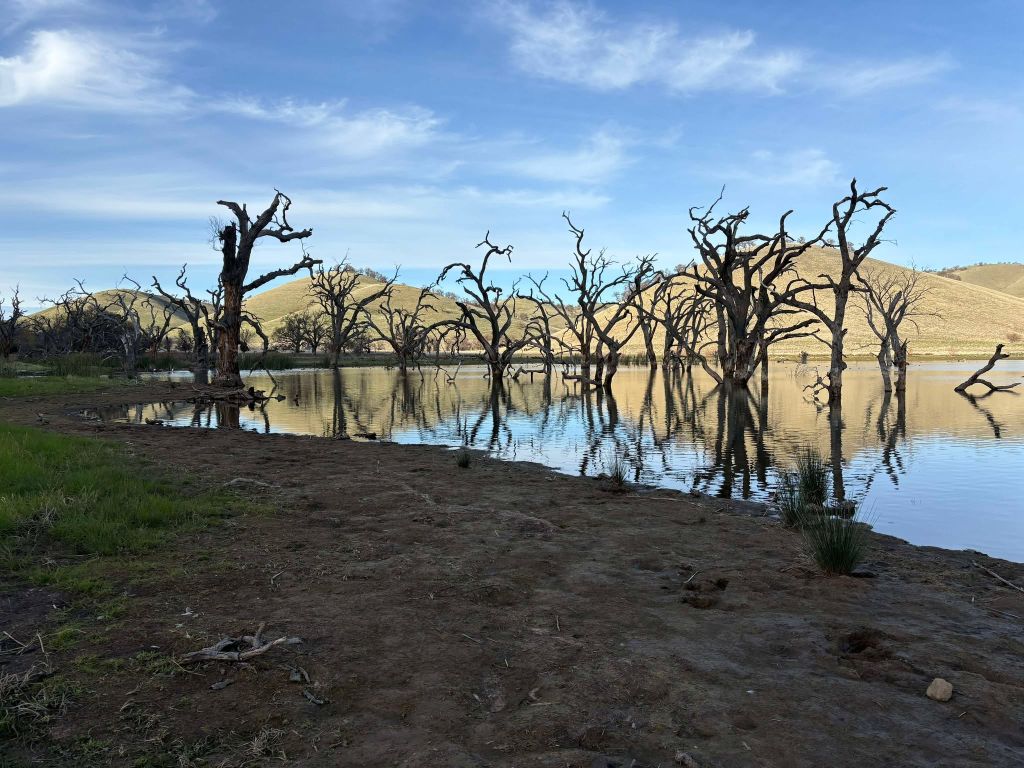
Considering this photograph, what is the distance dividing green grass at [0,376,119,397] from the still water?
4.18 metres

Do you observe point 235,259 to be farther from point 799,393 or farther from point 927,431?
point 799,393

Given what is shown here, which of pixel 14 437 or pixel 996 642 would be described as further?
pixel 14 437

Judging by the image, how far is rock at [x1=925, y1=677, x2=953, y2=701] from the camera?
400 centimetres

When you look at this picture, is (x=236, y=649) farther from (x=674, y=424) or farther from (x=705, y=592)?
(x=674, y=424)

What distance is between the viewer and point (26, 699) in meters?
3.80

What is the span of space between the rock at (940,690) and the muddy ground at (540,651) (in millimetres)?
94

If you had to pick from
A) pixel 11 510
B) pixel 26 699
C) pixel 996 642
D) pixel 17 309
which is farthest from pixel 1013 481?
pixel 17 309

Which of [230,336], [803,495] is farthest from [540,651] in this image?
[230,336]

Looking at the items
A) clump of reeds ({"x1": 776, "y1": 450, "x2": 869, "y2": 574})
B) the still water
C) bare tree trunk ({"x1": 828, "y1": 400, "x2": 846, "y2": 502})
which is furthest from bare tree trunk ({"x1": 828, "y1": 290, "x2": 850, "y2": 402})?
clump of reeds ({"x1": 776, "y1": 450, "x2": 869, "y2": 574})

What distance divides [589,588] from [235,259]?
25.3 metres

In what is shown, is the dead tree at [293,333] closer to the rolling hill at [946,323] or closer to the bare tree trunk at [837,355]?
the rolling hill at [946,323]

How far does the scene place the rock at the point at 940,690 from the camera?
4004 millimetres

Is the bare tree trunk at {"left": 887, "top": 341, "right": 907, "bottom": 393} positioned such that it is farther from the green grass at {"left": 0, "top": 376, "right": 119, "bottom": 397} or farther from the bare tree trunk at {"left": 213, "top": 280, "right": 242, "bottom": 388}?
the green grass at {"left": 0, "top": 376, "right": 119, "bottom": 397}

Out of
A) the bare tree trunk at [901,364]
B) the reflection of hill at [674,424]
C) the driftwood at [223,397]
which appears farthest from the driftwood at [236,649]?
the bare tree trunk at [901,364]
